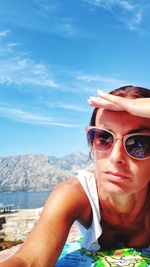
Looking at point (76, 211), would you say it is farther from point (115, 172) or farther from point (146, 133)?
point (146, 133)

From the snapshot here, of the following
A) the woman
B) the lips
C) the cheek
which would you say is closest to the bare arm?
the woman

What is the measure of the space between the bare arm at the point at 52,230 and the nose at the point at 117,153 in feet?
1.44

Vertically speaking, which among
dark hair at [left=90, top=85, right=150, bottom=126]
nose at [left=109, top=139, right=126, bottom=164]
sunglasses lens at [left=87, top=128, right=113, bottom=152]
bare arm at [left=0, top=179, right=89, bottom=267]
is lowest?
bare arm at [left=0, top=179, right=89, bottom=267]

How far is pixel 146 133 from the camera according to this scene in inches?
115

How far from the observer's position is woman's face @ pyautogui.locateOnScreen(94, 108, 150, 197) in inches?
111

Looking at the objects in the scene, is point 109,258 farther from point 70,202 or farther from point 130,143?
point 130,143

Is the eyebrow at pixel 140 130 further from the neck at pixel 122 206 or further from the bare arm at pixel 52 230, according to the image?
the bare arm at pixel 52 230

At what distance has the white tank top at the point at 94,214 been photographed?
319 cm

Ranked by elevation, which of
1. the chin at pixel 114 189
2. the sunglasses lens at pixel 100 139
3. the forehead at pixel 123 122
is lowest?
the chin at pixel 114 189

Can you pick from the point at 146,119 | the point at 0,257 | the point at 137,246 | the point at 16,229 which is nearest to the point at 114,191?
the point at 146,119

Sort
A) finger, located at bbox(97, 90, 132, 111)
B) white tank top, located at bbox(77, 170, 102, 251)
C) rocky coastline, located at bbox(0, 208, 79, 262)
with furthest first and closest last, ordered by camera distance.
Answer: rocky coastline, located at bbox(0, 208, 79, 262), white tank top, located at bbox(77, 170, 102, 251), finger, located at bbox(97, 90, 132, 111)

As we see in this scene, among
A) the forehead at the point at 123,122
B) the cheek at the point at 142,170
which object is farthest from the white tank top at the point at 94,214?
the forehead at the point at 123,122

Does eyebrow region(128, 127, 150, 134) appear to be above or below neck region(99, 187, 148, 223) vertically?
above

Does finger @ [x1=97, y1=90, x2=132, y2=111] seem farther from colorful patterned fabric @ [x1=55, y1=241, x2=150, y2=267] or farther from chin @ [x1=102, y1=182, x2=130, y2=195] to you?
colorful patterned fabric @ [x1=55, y1=241, x2=150, y2=267]
